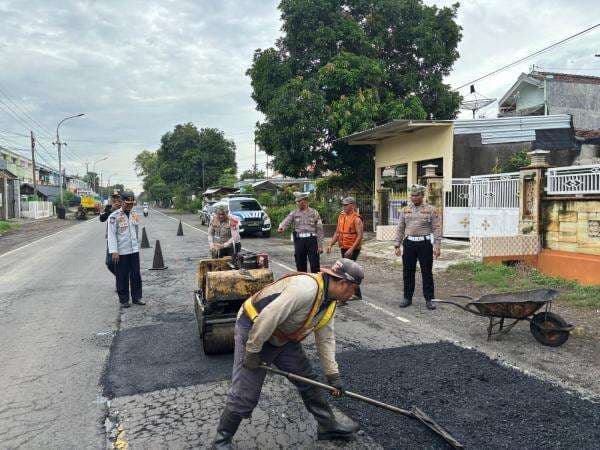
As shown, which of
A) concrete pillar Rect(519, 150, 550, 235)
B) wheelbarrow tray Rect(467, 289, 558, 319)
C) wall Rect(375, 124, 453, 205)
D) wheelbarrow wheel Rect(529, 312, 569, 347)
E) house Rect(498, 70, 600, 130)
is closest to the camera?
wheelbarrow tray Rect(467, 289, 558, 319)

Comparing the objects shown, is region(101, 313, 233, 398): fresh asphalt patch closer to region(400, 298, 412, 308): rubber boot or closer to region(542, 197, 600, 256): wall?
region(400, 298, 412, 308): rubber boot

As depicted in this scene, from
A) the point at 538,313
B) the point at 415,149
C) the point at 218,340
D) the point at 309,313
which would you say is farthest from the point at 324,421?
the point at 415,149

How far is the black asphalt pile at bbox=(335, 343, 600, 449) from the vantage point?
3.13 m

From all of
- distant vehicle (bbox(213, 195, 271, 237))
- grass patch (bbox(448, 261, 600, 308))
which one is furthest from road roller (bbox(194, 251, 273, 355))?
distant vehicle (bbox(213, 195, 271, 237))

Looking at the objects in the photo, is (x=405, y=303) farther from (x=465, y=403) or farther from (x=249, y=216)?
(x=249, y=216)

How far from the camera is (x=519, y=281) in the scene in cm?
847

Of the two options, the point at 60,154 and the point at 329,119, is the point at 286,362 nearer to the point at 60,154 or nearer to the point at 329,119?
the point at 329,119

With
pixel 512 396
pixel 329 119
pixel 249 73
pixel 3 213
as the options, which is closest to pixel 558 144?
pixel 329 119

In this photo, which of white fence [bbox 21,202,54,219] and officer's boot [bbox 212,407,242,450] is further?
white fence [bbox 21,202,54,219]

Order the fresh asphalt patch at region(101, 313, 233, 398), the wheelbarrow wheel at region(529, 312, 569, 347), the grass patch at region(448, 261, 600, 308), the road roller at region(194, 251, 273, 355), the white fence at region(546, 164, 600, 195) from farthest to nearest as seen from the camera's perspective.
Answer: the white fence at region(546, 164, 600, 195) → the grass patch at region(448, 261, 600, 308) → the wheelbarrow wheel at region(529, 312, 569, 347) → the road roller at region(194, 251, 273, 355) → the fresh asphalt patch at region(101, 313, 233, 398)

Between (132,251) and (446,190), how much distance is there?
10591mm

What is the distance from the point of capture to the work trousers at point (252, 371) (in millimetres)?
2926

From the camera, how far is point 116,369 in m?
4.46

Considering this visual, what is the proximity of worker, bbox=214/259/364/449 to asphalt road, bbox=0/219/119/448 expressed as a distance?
1.08 m
